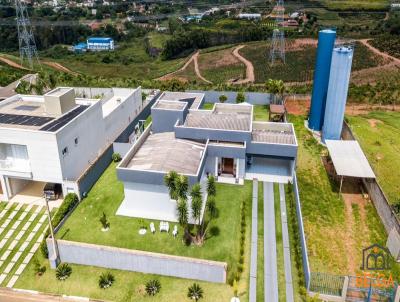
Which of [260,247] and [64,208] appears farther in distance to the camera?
[64,208]

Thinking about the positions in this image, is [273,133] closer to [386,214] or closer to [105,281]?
[386,214]

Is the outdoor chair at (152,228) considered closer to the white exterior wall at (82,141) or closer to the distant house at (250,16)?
the white exterior wall at (82,141)

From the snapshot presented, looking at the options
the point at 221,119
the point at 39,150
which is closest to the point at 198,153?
the point at 221,119

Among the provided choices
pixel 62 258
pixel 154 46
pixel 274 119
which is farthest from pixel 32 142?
pixel 154 46

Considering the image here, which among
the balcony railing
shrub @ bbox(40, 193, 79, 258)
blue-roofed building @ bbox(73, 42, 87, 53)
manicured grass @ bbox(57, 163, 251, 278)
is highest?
the balcony railing

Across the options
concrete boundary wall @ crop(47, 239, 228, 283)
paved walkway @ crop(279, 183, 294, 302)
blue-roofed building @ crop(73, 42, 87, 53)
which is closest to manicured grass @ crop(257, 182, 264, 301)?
paved walkway @ crop(279, 183, 294, 302)

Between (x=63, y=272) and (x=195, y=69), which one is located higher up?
(x=195, y=69)

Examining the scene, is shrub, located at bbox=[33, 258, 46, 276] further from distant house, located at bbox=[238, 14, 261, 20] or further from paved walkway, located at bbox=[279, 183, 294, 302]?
distant house, located at bbox=[238, 14, 261, 20]
